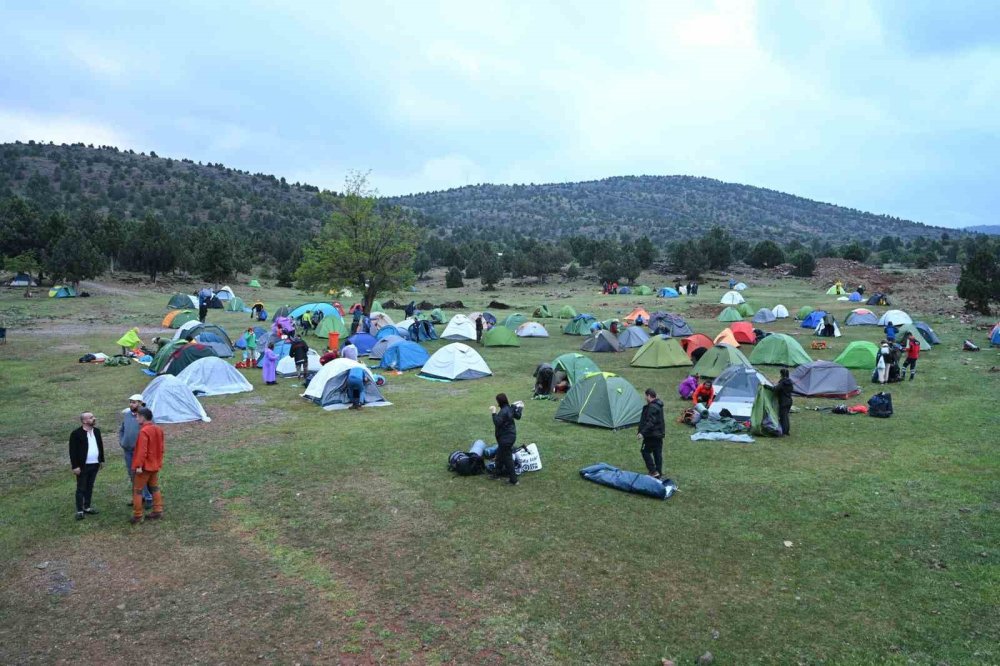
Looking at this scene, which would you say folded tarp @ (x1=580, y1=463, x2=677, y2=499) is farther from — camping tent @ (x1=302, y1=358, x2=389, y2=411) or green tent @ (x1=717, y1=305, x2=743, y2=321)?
green tent @ (x1=717, y1=305, x2=743, y2=321)

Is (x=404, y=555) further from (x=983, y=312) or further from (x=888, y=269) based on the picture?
(x=888, y=269)

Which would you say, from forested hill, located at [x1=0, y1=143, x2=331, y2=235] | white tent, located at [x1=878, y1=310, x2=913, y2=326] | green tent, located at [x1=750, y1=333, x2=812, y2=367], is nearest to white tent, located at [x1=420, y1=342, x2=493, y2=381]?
green tent, located at [x1=750, y1=333, x2=812, y2=367]

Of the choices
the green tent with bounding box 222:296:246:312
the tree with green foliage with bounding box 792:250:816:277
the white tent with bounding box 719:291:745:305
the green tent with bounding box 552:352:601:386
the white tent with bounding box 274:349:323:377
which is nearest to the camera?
the green tent with bounding box 552:352:601:386

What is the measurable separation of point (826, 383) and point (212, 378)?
19.3m

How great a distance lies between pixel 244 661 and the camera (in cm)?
624

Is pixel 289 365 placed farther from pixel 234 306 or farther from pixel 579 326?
pixel 234 306

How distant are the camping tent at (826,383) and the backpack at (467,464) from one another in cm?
1239

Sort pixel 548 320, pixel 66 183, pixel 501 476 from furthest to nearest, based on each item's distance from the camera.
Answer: pixel 66 183 < pixel 548 320 < pixel 501 476

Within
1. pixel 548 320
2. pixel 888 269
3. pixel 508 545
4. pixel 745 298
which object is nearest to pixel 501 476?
pixel 508 545

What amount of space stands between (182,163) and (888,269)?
133m

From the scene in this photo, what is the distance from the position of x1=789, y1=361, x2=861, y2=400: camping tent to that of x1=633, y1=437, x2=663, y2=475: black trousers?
10.1 meters

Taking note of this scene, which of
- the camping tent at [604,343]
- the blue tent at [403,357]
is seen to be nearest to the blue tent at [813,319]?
the camping tent at [604,343]

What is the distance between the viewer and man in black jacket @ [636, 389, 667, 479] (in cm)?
1113

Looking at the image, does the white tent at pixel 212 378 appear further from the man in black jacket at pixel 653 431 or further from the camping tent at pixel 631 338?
the camping tent at pixel 631 338
